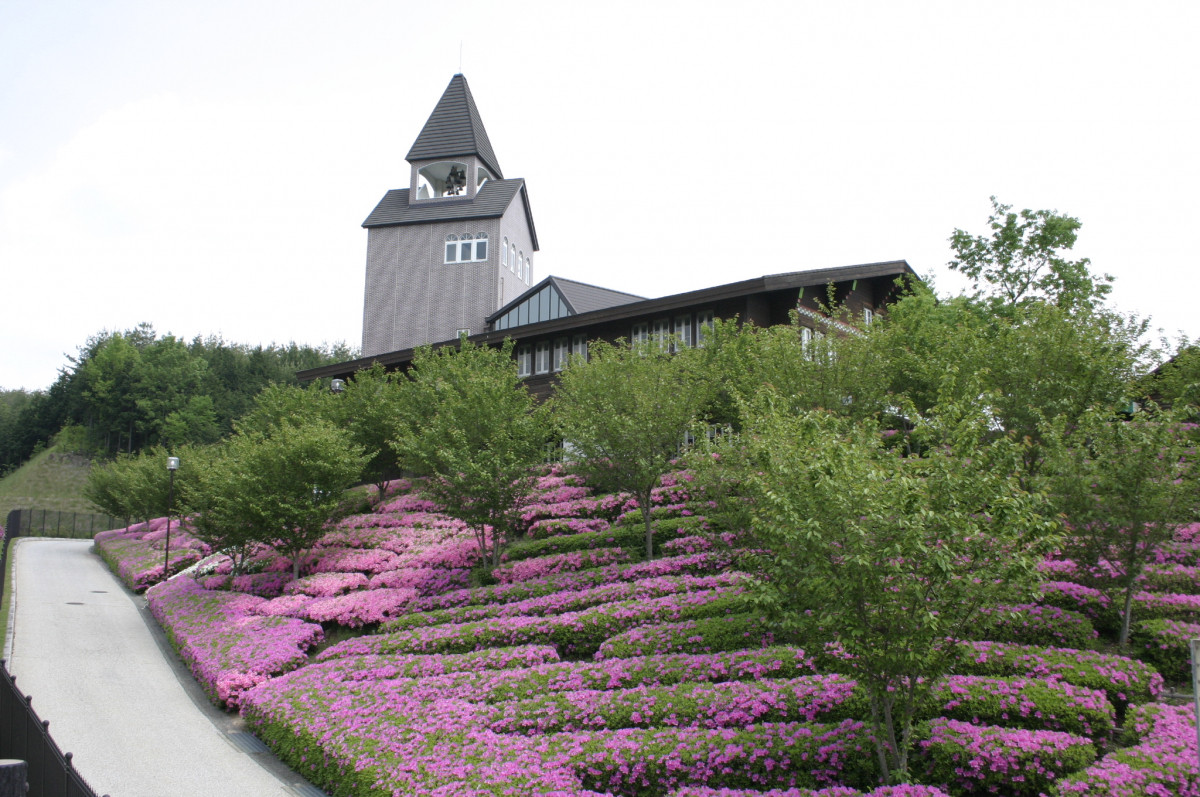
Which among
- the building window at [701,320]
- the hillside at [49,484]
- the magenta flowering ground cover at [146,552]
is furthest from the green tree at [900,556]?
the hillside at [49,484]

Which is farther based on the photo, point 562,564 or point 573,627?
point 562,564

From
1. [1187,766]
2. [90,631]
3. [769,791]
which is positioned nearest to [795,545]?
[769,791]

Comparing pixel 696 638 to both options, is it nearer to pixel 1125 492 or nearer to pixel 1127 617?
pixel 1127 617

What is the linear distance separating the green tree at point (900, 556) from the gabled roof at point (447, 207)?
41948 mm

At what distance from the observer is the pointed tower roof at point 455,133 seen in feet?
165

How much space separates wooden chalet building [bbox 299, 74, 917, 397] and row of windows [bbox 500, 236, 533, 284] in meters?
0.07

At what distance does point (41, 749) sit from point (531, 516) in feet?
58.2

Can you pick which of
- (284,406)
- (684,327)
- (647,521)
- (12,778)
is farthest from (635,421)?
(284,406)

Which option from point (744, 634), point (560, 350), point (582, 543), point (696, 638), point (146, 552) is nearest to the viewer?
point (744, 634)

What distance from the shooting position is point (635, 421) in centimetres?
1912

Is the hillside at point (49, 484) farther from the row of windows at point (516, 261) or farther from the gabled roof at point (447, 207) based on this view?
the row of windows at point (516, 261)

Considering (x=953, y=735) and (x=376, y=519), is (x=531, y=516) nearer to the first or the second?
(x=376, y=519)

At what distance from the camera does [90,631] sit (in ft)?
67.7

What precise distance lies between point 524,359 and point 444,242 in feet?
51.4
